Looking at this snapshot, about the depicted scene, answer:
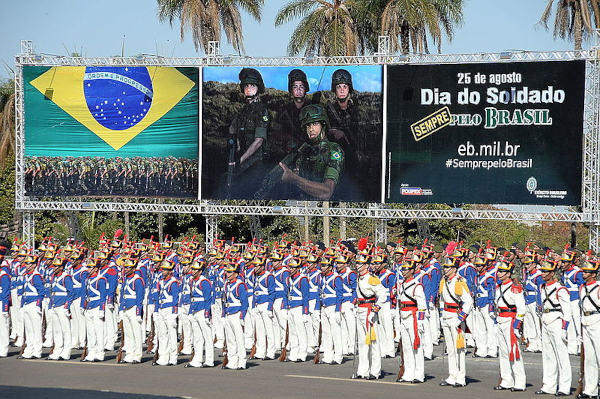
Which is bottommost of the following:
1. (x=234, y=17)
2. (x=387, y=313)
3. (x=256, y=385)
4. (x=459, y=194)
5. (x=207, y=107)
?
(x=256, y=385)

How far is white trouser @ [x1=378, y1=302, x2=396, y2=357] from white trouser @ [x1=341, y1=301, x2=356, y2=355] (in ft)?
1.96

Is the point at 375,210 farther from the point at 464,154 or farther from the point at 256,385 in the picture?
the point at 256,385

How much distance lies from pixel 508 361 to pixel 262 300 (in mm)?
5460

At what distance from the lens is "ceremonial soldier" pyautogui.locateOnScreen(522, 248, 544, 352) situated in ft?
66.4

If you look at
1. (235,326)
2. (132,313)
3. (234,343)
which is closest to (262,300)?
(235,326)

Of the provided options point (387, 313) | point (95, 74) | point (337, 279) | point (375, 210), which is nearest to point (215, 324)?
point (337, 279)

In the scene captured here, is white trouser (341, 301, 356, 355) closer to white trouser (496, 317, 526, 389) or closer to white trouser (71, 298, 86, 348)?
white trouser (496, 317, 526, 389)

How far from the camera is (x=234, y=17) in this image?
Result: 37.9 m

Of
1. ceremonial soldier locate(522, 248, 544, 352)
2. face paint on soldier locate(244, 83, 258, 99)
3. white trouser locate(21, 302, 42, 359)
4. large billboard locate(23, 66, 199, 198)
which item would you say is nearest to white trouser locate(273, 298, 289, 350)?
white trouser locate(21, 302, 42, 359)

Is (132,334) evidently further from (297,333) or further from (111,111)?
(111,111)

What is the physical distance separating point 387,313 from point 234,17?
22.3 metres

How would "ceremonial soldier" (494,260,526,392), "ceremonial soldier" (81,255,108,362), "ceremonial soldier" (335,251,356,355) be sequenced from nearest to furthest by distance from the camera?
"ceremonial soldier" (494,260,526,392) → "ceremonial soldier" (335,251,356,355) → "ceremonial soldier" (81,255,108,362)

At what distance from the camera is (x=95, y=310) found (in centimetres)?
1956

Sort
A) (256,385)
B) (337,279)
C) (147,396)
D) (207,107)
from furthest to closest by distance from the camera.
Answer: (207,107)
(337,279)
(256,385)
(147,396)
